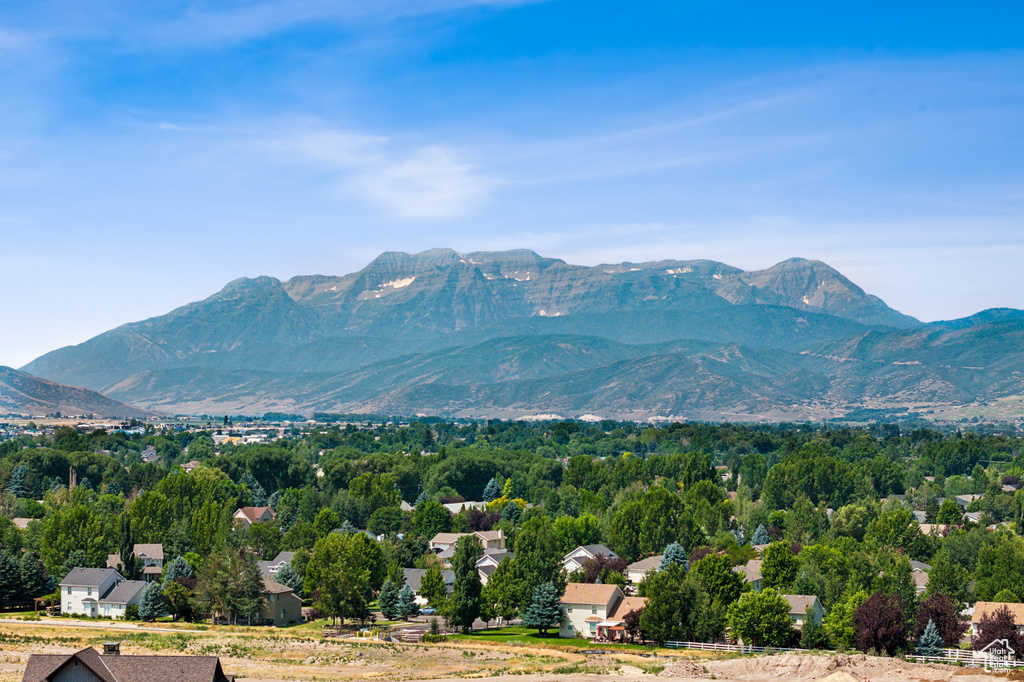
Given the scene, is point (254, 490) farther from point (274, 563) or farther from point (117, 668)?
point (117, 668)

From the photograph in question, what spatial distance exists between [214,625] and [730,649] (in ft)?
118

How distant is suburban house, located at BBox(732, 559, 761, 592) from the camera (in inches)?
3688

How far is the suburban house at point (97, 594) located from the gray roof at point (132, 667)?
3903 centimetres

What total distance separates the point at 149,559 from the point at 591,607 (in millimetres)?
44259

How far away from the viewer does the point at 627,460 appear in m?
183

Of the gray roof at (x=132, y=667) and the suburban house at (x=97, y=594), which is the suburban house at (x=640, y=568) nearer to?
the suburban house at (x=97, y=594)

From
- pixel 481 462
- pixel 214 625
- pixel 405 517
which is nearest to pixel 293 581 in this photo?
pixel 214 625

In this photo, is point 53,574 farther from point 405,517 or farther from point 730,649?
point 730,649

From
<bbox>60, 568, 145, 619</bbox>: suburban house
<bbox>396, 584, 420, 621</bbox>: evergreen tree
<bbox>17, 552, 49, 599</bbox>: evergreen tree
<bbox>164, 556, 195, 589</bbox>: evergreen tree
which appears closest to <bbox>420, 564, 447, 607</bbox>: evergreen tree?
<bbox>396, 584, 420, 621</bbox>: evergreen tree

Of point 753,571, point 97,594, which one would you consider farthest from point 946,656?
point 97,594

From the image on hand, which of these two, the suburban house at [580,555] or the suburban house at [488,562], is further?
the suburban house at [580,555]

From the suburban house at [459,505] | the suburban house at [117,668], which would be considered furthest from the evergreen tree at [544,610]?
the suburban house at [459,505]

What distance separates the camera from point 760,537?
12688 centimetres

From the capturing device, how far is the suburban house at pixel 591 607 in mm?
83688
